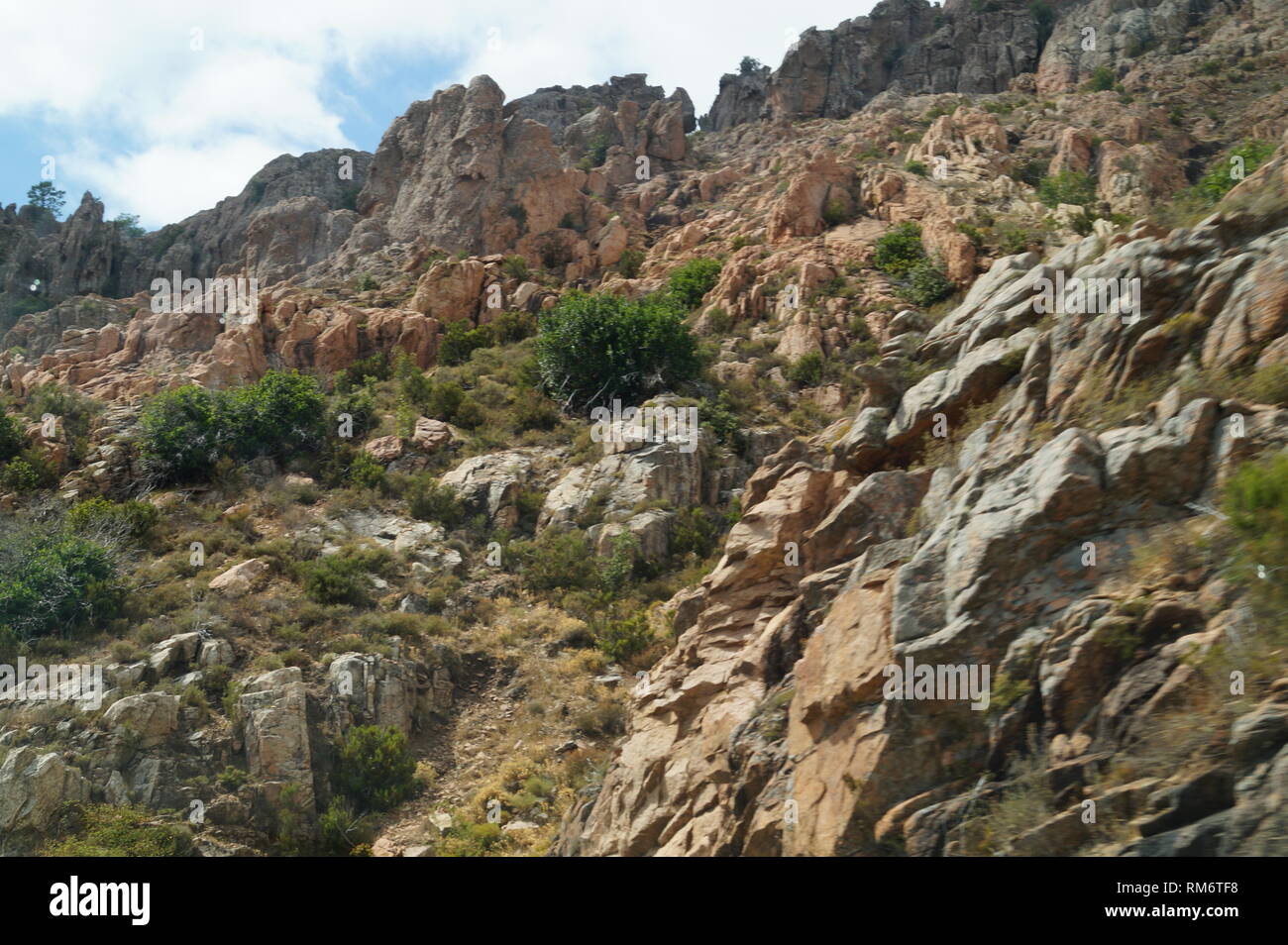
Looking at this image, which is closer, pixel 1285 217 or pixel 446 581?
pixel 1285 217

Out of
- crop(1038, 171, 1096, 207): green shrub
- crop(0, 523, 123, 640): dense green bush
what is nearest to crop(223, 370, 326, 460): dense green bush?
crop(0, 523, 123, 640): dense green bush

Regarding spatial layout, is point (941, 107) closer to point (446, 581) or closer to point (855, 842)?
point (446, 581)

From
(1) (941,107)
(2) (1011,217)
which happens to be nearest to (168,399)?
(2) (1011,217)

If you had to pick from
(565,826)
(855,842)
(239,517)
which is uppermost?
(239,517)

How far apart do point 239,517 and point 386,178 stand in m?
33.5

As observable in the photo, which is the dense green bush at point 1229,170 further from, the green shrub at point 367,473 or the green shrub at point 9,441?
the green shrub at point 9,441

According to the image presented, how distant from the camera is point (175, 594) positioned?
1792 cm

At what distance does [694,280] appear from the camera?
110ft

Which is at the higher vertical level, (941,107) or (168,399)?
(941,107)

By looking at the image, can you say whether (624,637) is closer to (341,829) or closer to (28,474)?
(341,829)

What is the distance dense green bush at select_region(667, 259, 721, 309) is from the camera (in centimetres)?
3297

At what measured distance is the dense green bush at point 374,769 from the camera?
46.0 feet
